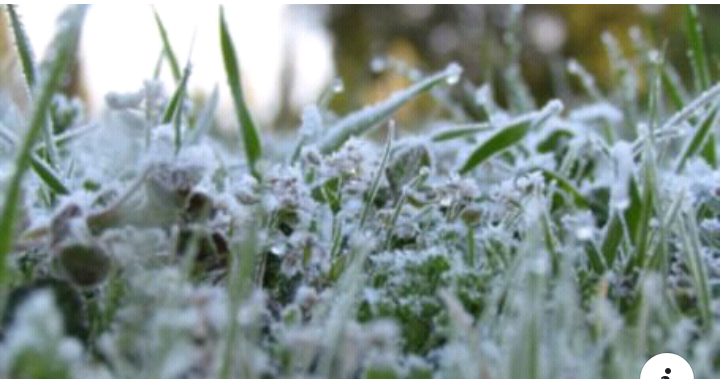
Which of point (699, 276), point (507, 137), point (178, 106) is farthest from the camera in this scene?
point (507, 137)

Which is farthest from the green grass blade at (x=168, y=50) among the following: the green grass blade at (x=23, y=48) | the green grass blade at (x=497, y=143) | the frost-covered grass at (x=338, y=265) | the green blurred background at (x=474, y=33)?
the green blurred background at (x=474, y=33)

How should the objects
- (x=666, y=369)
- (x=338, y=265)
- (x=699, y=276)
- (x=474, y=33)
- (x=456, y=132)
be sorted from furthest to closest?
(x=474, y=33) → (x=456, y=132) → (x=338, y=265) → (x=699, y=276) → (x=666, y=369)

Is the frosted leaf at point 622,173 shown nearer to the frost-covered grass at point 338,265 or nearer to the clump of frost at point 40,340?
the frost-covered grass at point 338,265

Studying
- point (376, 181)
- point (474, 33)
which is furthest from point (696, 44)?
point (474, 33)

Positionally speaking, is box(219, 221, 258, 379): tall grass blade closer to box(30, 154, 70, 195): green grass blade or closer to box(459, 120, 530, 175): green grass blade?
box(30, 154, 70, 195): green grass blade

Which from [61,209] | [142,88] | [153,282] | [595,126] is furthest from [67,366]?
[595,126]

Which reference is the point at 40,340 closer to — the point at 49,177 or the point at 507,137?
the point at 49,177

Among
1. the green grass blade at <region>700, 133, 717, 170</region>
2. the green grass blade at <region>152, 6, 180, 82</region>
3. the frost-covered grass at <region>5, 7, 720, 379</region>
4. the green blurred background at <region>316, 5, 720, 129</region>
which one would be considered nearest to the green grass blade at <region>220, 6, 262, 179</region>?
the frost-covered grass at <region>5, 7, 720, 379</region>
